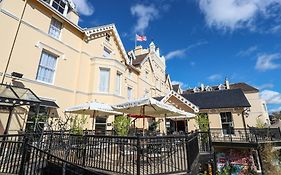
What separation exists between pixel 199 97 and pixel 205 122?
7815mm

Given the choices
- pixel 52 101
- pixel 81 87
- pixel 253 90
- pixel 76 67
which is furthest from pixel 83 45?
pixel 253 90

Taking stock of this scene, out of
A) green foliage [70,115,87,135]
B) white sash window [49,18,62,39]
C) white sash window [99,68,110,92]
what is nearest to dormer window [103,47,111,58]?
white sash window [99,68,110,92]

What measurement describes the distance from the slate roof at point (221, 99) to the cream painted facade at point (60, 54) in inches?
Result: 370

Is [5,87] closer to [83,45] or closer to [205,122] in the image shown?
[83,45]

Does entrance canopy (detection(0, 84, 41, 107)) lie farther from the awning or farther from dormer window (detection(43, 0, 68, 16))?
dormer window (detection(43, 0, 68, 16))

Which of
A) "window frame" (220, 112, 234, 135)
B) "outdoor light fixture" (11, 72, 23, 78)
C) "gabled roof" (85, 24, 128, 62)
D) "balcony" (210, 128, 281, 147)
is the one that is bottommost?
"balcony" (210, 128, 281, 147)

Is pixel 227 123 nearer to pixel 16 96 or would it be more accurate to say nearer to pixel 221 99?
pixel 221 99

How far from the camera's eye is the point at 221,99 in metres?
21.5

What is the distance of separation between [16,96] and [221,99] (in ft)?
66.8

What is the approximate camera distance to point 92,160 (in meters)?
6.30

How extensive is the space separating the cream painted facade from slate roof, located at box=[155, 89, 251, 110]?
370 inches

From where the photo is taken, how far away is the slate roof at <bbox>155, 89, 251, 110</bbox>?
19.4 m

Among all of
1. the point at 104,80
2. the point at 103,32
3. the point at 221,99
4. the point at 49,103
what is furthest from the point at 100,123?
the point at 221,99

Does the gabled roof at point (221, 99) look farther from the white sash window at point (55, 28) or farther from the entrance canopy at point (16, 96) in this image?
the entrance canopy at point (16, 96)
